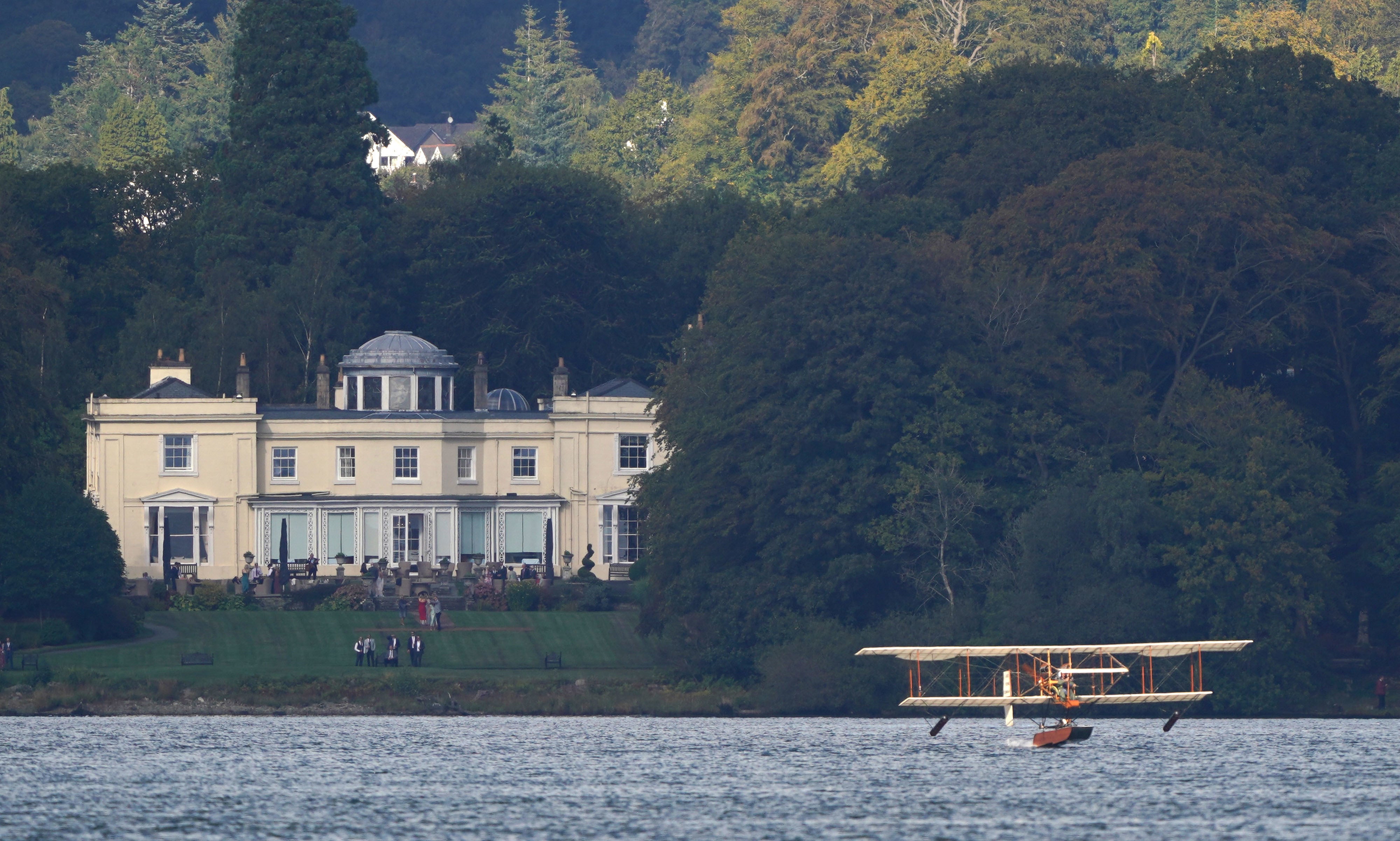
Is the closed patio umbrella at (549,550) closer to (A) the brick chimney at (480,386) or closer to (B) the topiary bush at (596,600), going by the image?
(B) the topiary bush at (596,600)

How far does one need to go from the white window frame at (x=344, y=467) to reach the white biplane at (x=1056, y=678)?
2819cm

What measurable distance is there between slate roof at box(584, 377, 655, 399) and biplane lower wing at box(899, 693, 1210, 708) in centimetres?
3150

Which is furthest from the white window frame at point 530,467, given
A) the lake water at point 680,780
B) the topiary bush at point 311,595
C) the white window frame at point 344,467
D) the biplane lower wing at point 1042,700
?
the biplane lower wing at point 1042,700

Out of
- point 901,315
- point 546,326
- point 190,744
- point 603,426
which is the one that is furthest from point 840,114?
point 190,744

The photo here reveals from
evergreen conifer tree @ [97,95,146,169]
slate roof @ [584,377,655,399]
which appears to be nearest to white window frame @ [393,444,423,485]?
slate roof @ [584,377,655,399]

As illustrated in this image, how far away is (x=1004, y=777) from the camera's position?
70.1 metres

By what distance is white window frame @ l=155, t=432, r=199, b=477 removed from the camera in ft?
341

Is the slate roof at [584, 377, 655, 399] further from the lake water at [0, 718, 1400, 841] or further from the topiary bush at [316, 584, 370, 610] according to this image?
the lake water at [0, 718, 1400, 841]

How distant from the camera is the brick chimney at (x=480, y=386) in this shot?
113125 mm

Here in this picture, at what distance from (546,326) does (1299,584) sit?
4841cm

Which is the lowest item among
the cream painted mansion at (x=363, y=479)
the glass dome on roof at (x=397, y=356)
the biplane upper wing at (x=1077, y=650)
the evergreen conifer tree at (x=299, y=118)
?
the biplane upper wing at (x=1077, y=650)

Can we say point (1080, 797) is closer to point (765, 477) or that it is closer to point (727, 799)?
point (727, 799)

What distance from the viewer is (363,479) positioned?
10588cm

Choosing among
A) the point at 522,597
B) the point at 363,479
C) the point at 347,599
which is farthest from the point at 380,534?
the point at 522,597
